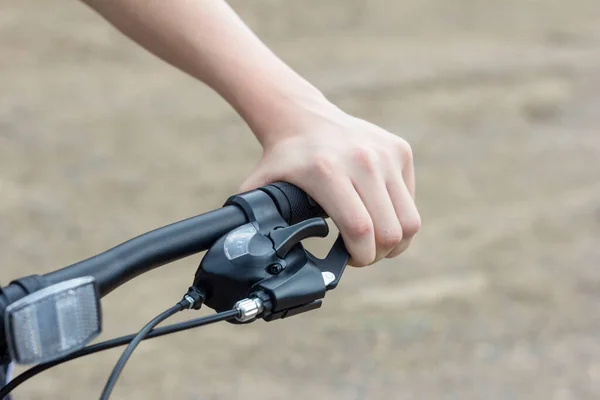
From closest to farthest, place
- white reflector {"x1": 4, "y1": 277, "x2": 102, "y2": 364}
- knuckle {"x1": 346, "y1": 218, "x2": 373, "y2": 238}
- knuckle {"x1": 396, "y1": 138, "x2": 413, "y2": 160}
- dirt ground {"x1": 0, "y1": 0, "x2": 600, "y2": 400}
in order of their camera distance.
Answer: white reflector {"x1": 4, "y1": 277, "x2": 102, "y2": 364}, knuckle {"x1": 346, "y1": 218, "x2": 373, "y2": 238}, knuckle {"x1": 396, "y1": 138, "x2": 413, "y2": 160}, dirt ground {"x1": 0, "y1": 0, "x2": 600, "y2": 400}

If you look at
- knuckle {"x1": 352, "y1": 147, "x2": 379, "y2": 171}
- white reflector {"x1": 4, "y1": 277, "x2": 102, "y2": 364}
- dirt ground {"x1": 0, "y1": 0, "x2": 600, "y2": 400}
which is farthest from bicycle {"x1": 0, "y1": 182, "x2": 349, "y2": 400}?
dirt ground {"x1": 0, "y1": 0, "x2": 600, "y2": 400}

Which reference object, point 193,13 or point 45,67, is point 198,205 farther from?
point 193,13

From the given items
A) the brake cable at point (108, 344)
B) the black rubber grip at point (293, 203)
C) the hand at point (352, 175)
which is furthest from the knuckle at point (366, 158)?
the brake cable at point (108, 344)

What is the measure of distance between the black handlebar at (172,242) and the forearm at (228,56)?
0.19 meters

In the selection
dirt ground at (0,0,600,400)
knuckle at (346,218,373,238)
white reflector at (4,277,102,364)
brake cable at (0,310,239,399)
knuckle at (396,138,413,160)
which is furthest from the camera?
dirt ground at (0,0,600,400)

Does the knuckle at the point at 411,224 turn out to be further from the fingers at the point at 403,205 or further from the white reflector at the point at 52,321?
the white reflector at the point at 52,321

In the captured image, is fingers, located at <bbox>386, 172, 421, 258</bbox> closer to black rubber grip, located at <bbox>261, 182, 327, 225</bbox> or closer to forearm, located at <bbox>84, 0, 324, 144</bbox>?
black rubber grip, located at <bbox>261, 182, 327, 225</bbox>

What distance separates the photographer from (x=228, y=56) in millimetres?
1573

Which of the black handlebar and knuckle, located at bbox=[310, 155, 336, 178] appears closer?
the black handlebar

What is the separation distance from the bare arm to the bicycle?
0.18 feet

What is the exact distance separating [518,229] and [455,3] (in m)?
4.45

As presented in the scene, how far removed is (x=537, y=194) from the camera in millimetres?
5375

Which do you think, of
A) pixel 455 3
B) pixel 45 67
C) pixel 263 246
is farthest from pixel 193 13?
pixel 455 3

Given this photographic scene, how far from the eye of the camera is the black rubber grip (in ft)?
4.55
